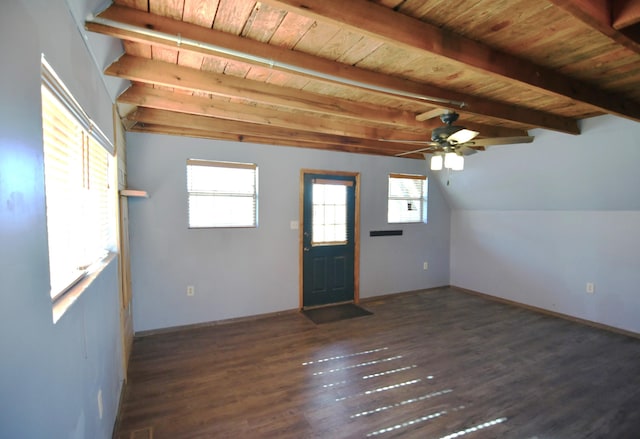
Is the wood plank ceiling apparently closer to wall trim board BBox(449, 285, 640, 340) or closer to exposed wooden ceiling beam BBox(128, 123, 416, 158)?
exposed wooden ceiling beam BBox(128, 123, 416, 158)

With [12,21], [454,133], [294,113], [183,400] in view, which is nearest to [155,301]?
[183,400]

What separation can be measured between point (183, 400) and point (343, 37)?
2.78 m

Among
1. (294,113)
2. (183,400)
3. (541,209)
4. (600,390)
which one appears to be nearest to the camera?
(183,400)

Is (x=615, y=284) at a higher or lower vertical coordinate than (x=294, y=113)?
lower

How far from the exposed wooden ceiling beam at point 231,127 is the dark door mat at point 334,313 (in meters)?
2.35

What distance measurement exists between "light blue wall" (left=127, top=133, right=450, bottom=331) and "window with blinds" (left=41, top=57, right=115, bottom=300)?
58.9 inches

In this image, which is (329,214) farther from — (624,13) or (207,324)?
(624,13)

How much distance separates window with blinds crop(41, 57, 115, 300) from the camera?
110 centimetres

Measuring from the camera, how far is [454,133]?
7.77 feet

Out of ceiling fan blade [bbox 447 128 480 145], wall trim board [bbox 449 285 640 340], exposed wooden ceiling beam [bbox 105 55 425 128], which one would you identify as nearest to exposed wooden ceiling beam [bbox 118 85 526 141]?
exposed wooden ceiling beam [bbox 105 55 425 128]

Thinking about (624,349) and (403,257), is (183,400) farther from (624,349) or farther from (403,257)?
(624,349)

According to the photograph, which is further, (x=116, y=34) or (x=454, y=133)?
(x=454, y=133)

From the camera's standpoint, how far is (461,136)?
2.37 metres

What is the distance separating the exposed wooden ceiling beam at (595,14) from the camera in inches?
51.2
